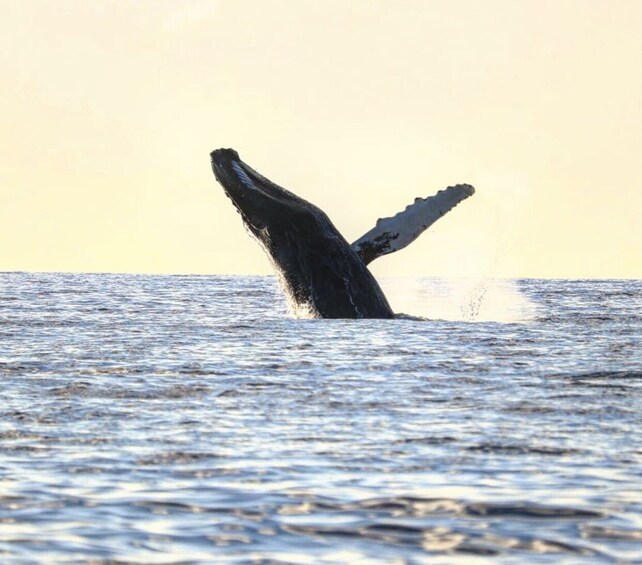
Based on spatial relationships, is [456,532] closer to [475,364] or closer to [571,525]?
[571,525]

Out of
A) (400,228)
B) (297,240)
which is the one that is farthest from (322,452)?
(400,228)

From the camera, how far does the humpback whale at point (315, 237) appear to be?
615 inches

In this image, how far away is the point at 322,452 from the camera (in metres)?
7.85

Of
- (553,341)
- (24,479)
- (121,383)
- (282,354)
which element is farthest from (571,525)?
(553,341)

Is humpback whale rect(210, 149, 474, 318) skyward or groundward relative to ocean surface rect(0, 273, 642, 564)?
skyward

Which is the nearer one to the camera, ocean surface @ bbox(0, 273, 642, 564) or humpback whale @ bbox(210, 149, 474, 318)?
ocean surface @ bbox(0, 273, 642, 564)

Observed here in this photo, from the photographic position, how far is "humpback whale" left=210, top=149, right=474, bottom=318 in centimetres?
1562

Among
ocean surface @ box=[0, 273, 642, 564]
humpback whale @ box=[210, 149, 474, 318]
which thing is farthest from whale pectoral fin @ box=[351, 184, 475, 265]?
ocean surface @ box=[0, 273, 642, 564]

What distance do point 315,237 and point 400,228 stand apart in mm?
1120

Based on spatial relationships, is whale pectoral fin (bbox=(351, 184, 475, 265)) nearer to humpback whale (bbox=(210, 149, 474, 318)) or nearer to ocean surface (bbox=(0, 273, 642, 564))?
humpback whale (bbox=(210, 149, 474, 318))

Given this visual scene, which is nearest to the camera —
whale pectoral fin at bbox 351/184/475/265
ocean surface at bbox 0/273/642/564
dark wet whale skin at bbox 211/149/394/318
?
ocean surface at bbox 0/273/642/564

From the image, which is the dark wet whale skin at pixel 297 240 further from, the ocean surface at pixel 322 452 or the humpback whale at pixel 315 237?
the ocean surface at pixel 322 452

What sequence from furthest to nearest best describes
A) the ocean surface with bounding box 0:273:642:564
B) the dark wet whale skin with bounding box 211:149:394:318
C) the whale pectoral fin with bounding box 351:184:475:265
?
the whale pectoral fin with bounding box 351:184:475:265, the dark wet whale skin with bounding box 211:149:394:318, the ocean surface with bounding box 0:273:642:564

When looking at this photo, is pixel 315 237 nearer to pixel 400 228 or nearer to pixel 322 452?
pixel 400 228
